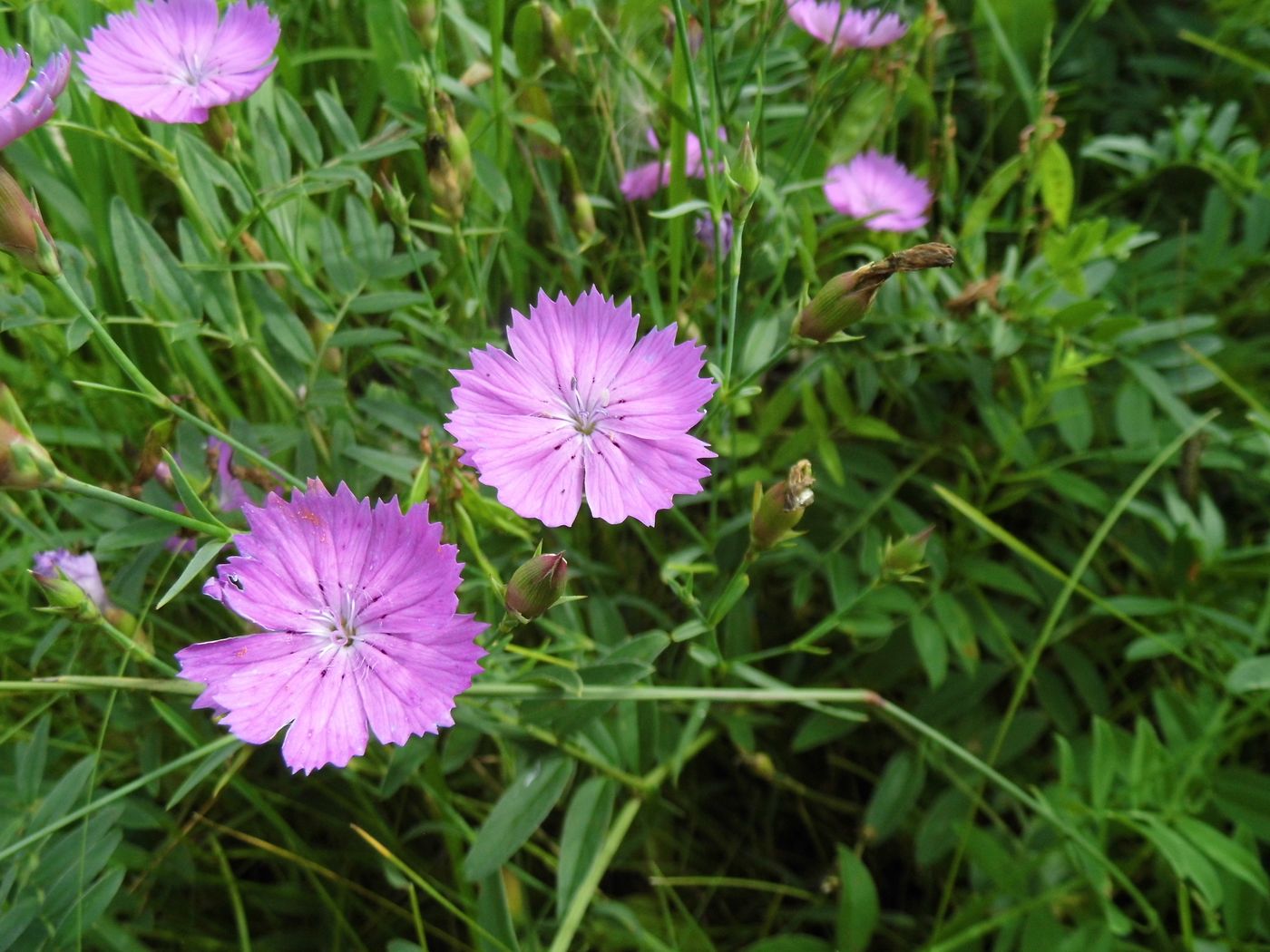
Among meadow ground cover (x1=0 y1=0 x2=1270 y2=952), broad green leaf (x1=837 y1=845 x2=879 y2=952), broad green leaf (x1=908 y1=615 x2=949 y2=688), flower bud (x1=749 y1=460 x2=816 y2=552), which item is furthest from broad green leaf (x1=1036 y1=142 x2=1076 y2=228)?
broad green leaf (x1=837 y1=845 x2=879 y2=952)

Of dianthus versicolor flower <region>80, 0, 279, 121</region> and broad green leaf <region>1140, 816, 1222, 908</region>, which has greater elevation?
dianthus versicolor flower <region>80, 0, 279, 121</region>

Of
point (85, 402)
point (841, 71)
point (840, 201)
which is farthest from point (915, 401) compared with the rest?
point (85, 402)

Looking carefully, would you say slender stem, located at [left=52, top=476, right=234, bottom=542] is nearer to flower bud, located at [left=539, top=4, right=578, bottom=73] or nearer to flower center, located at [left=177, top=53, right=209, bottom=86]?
flower center, located at [left=177, top=53, right=209, bottom=86]

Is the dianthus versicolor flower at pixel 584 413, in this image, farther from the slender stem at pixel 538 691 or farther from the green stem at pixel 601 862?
the green stem at pixel 601 862

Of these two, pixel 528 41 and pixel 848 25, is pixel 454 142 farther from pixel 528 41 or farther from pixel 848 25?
pixel 848 25

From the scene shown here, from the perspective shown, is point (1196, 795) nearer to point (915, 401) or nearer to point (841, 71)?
point (915, 401)

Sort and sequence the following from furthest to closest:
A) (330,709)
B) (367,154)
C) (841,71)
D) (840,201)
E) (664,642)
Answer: (840,201) → (841,71) → (367,154) → (664,642) → (330,709)
